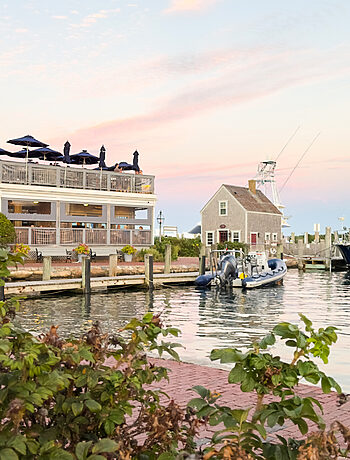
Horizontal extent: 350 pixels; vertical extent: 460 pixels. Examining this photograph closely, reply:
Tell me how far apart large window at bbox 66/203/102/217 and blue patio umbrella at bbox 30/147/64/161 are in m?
3.33

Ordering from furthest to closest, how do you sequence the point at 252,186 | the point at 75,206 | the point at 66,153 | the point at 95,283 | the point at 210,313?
the point at 252,186 < the point at 75,206 < the point at 66,153 < the point at 95,283 < the point at 210,313

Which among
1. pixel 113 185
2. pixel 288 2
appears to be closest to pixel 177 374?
pixel 288 2

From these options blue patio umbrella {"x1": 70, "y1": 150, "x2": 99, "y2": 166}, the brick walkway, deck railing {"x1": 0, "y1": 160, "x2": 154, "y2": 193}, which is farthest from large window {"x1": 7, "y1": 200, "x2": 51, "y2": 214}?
the brick walkway

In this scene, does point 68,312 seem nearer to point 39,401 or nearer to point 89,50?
point 89,50

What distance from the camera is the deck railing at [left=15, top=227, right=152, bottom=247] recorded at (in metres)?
32.0

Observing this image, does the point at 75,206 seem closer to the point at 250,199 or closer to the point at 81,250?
the point at 81,250

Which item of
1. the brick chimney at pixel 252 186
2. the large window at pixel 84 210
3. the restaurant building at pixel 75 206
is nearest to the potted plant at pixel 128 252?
the restaurant building at pixel 75 206

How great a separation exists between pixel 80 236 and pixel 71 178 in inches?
156

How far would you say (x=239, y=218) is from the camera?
172 feet

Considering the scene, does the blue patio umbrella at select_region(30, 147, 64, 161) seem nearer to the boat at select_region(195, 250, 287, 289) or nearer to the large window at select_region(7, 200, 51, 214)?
the large window at select_region(7, 200, 51, 214)

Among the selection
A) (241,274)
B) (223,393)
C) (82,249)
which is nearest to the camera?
(223,393)

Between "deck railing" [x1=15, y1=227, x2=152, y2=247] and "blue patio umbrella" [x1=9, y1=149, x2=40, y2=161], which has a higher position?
"blue patio umbrella" [x1=9, y1=149, x2=40, y2=161]

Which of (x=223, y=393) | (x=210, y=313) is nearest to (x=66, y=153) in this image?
(x=210, y=313)

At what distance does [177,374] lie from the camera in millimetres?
8117
